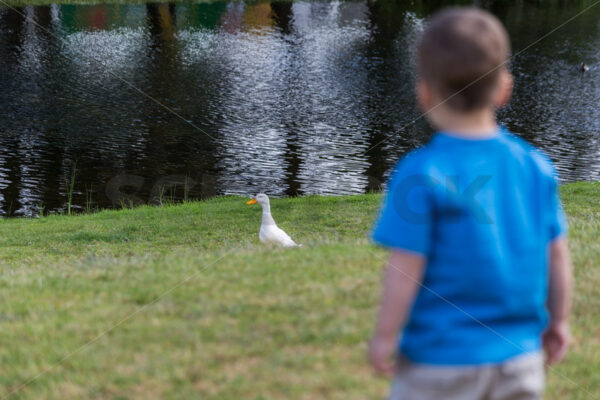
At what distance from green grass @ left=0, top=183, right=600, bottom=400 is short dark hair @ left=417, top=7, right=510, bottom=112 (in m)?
2.13

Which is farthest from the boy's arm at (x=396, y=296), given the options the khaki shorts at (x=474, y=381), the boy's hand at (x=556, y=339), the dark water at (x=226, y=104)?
the dark water at (x=226, y=104)

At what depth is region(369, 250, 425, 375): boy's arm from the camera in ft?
7.45

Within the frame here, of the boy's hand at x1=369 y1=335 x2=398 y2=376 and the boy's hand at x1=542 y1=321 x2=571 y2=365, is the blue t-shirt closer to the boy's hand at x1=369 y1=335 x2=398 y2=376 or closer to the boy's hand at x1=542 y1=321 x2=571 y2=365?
the boy's hand at x1=369 y1=335 x2=398 y2=376

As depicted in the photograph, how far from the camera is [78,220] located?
15102 mm

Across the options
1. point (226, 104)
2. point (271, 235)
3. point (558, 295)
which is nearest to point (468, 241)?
point (558, 295)

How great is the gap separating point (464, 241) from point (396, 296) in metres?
0.32

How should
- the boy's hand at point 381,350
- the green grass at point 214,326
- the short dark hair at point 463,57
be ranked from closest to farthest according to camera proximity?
1. the short dark hair at point 463,57
2. the boy's hand at point 381,350
3. the green grass at point 214,326

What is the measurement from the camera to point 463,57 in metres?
2.24

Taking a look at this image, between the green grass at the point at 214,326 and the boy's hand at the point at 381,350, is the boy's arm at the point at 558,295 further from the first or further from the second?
the green grass at the point at 214,326

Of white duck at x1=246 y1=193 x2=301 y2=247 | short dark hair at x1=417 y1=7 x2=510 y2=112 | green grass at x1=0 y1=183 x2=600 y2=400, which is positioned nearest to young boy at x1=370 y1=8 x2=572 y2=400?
short dark hair at x1=417 y1=7 x2=510 y2=112

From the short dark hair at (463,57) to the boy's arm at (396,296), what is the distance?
1.94ft

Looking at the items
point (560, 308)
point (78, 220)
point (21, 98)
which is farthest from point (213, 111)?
point (560, 308)

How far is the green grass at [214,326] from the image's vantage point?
397 centimetres

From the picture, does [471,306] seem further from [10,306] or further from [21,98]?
[21,98]
